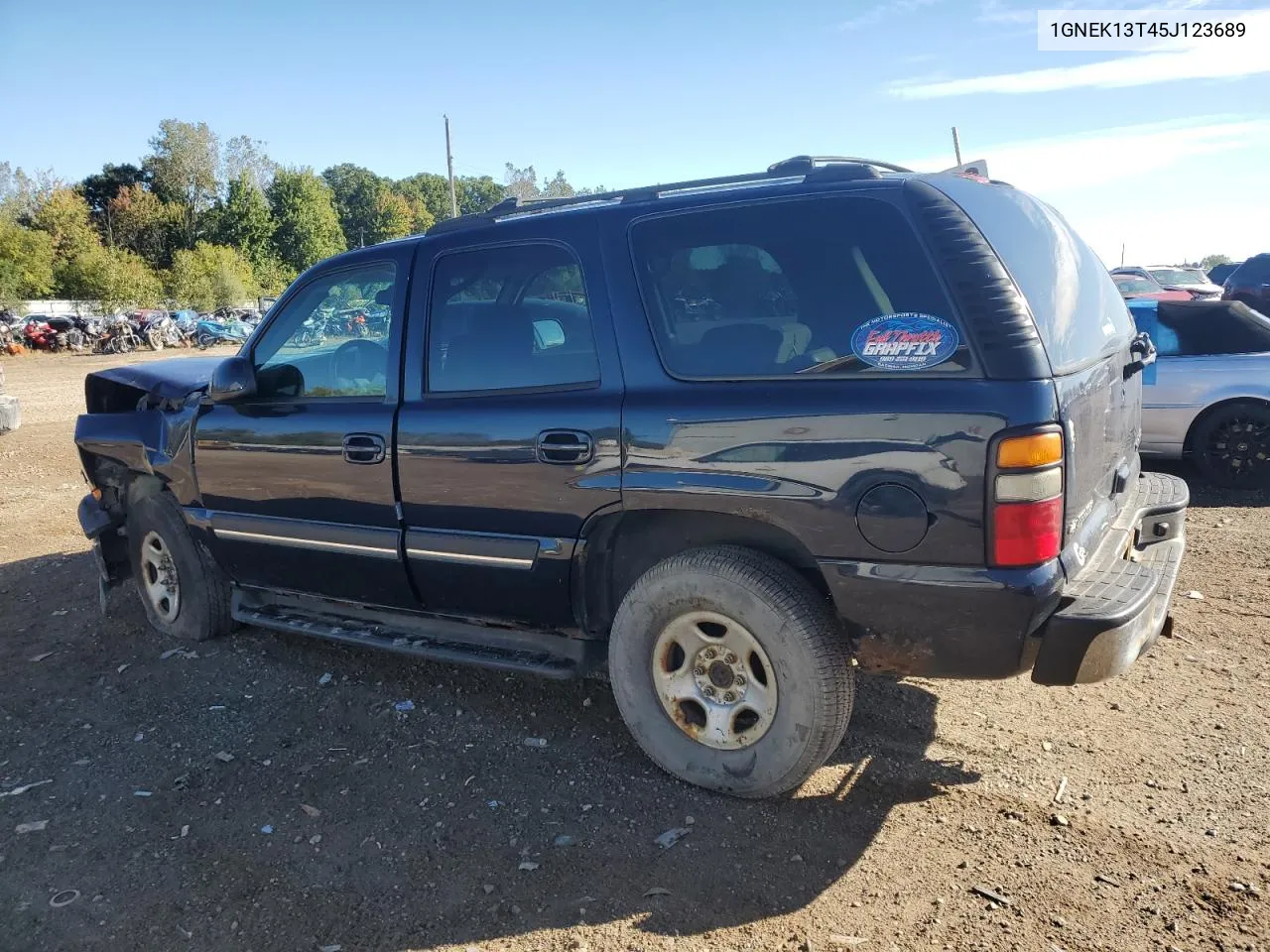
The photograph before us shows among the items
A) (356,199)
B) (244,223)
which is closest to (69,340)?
(244,223)

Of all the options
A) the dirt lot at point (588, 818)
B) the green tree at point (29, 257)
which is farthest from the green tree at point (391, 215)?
the dirt lot at point (588, 818)

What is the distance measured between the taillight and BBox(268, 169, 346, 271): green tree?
279ft

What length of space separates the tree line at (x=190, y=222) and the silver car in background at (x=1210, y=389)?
180 feet

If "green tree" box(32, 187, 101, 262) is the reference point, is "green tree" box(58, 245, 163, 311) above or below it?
below

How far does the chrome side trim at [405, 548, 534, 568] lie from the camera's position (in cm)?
348

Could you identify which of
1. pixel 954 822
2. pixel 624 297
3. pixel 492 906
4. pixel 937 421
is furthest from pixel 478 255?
pixel 954 822

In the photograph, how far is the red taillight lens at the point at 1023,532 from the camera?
2.60 meters

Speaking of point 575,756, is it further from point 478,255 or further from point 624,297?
point 478,255

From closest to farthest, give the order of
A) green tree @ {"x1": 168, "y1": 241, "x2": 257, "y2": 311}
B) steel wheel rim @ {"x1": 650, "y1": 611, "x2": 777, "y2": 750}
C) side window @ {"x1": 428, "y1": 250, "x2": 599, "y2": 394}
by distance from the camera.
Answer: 1. steel wheel rim @ {"x1": 650, "y1": 611, "x2": 777, "y2": 750}
2. side window @ {"x1": 428, "y1": 250, "x2": 599, "y2": 394}
3. green tree @ {"x1": 168, "y1": 241, "x2": 257, "y2": 311}

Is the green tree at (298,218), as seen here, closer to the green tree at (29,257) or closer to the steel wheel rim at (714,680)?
the green tree at (29,257)

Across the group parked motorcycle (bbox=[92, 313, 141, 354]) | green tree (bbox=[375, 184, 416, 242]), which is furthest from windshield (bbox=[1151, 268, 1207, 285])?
green tree (bbox=[375, 184, 416, 242])

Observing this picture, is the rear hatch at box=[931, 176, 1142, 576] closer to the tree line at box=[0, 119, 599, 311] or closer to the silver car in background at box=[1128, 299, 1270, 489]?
the silver car in background at box=[1128, 299, 1270, 489]

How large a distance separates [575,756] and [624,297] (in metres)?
1.73

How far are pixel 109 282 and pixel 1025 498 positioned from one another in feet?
196
